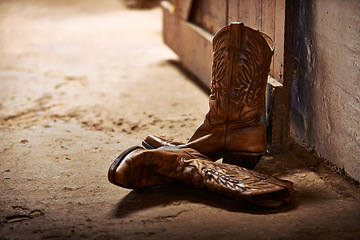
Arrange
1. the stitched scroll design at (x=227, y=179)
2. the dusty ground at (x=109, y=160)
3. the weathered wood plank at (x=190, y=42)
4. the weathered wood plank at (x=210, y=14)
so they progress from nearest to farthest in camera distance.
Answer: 1. the dusty ground at (x=109, y=160)
2. the stitched scroll design at (x=227, y=179)
3. the weathered wood plank at (x=210, y=14)
4. the weathered wood plank at (x=190, y=42)

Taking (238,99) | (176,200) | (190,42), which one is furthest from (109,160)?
(190,42)

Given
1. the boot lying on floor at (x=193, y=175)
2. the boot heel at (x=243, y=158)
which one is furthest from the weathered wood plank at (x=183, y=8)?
the boot lying on floor at (x=193, y=175)

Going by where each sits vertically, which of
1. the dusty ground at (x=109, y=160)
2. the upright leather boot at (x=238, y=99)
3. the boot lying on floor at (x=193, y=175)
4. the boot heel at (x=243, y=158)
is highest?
the upright leather boot at (x=238, y=99)

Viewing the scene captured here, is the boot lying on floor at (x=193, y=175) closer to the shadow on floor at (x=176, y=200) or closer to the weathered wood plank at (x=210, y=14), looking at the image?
the shadow on floor at (x=176, y=200)

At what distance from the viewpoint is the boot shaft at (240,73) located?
2.33 m

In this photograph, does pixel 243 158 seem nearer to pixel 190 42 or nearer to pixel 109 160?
pixel 109 160

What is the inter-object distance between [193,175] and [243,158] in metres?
0.34

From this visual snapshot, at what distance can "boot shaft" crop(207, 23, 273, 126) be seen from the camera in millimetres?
2328

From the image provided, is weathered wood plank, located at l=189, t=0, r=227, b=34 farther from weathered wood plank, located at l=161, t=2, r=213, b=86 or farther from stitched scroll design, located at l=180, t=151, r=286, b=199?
stitched scroll design, located at l=180, t=151, r=286, b=199

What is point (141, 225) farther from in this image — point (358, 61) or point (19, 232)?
point (358, 61)

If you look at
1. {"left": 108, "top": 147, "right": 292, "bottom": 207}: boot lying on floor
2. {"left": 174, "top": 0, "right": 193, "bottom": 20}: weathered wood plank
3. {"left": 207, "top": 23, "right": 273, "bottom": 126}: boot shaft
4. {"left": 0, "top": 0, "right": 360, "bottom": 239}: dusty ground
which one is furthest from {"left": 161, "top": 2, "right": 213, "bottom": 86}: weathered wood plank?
{"left": 108, "top": 147, "right": 292, "bottom": 207}: boot lying on floor

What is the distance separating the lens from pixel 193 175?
83.8 inches

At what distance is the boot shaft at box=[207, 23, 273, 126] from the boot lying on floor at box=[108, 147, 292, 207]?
294mm

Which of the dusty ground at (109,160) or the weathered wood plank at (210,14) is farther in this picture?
the weathered wood plank at (210,14)
